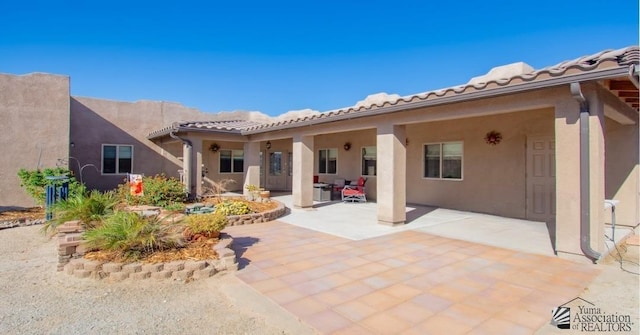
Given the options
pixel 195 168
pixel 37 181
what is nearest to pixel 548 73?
pixel 195 168

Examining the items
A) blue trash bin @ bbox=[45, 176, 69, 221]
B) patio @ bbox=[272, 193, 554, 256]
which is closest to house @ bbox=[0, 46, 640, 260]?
patio @ bbox=[272, 193, 554, 256]

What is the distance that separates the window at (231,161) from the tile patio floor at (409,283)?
12.4m

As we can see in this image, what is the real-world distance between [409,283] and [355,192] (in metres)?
8.97

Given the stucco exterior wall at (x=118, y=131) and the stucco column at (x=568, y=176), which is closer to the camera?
the stucco column at (x=568, y=176)

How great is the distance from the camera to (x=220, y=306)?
4086mm

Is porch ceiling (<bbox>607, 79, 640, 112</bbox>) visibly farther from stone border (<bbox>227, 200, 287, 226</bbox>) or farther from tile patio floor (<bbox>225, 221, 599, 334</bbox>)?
stone border (<bbox>227, 200, 287, 226</bbox>)

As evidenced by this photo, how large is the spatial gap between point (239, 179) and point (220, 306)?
1582 cm

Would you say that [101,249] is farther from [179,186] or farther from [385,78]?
[385,78]

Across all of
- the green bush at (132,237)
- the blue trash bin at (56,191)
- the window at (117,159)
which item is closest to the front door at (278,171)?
the window at (117,159)

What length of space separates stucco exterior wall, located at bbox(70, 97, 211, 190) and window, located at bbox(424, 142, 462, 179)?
41.8 ft

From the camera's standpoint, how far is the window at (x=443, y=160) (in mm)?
11555

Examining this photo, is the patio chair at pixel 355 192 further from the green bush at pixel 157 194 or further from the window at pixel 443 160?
the green bush at pixel 157 194

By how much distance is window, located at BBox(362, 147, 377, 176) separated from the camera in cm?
1457

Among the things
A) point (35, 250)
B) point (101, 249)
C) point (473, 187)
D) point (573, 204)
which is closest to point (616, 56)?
point (573, 204)
